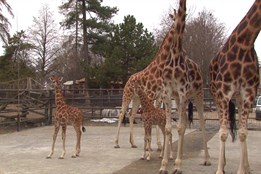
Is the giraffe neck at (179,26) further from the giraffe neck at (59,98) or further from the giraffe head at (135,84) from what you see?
the giraffe neck at (59,98)

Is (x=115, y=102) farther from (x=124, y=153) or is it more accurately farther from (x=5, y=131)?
(x=124, y=153)

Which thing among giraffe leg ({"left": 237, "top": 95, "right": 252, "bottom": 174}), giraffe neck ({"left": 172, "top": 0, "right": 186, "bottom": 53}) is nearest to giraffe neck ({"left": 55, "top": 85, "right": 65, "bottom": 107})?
giraffe neck ({"left": 172, "top": 0, "right": 186, "bottom": 53})

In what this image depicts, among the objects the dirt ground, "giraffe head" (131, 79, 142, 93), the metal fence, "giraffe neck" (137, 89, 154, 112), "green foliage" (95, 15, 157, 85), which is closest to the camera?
the dirt ground

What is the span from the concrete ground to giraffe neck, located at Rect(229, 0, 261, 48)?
2215 millimetres

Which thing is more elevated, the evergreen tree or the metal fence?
the evergreen tree

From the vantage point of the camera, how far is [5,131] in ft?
44.7

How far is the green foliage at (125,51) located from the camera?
27.0 meters

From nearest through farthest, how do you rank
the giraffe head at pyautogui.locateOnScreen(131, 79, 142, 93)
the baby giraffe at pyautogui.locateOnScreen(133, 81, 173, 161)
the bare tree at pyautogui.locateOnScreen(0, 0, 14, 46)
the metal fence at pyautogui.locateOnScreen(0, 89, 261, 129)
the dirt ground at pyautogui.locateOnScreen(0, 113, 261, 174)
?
the dirt ground at pyautogui.locateOnScreen(0, 113, 261, 174)
the baby giraffe at pyautogui.locateOnScreen(133, 81, 173, 161)
the giraffe head at pyautogui.locateOnScreen(131, 79, 142, 93)
the metal fence at pyautogui.locateOnScreen(0, 89, 261, 129)
the bare tree at pyautogui.locateOnScreen(0, 0, 14, 46)

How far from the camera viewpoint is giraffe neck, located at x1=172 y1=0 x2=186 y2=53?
670 cm

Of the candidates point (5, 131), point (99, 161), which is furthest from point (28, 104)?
point (99, 161)

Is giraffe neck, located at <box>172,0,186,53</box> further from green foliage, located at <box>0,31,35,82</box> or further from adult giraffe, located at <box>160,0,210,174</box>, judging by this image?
green foliage, located at <box>0,31,35,82</box>

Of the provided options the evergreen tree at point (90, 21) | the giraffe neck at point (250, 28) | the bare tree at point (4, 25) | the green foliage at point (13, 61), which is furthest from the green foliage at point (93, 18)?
the giraffe neck at point (250, 28)

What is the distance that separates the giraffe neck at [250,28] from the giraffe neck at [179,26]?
98 cm

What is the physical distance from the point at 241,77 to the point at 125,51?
21.5 m
